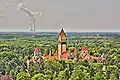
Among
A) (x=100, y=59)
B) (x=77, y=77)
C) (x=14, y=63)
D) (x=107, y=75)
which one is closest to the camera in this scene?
(x=77, y=77)

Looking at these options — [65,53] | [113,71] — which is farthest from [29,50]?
[113,71]

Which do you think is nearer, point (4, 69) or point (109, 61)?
point (4, 69)

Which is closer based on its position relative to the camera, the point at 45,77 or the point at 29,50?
the point at 45,77

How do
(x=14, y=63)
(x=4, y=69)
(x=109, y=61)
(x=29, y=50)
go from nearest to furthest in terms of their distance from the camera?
(x=4, y=69) < (x=14, y=63) < (x=109, y=61) < (x=29, y=50)

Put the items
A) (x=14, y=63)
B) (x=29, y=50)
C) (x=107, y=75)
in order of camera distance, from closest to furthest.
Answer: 1. (x=107, y=75)
2. (x=14, y=63)
3. (x=29, y=50)

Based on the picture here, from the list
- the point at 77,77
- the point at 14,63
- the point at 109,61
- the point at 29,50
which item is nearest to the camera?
the point at 77,77

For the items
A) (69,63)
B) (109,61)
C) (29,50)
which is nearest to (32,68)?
(69,63)

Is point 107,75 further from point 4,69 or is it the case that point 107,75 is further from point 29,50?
point 29,50

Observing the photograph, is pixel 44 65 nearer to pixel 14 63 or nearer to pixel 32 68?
pixel 32 68
